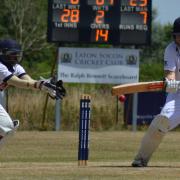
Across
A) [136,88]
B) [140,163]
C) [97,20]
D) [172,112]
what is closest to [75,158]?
[140,163]

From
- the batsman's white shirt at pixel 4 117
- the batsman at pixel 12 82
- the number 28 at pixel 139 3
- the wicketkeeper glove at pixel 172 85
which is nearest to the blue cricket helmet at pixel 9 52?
the batsman at pixel 12 82

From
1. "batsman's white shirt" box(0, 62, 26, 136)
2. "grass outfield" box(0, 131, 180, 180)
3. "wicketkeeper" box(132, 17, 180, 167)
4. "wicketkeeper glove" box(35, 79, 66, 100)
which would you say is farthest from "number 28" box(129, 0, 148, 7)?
"wicketkeeper glove" box(35, 79, 66, 100)

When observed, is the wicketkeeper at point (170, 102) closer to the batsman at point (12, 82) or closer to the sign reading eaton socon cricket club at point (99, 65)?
the batsman at point (12, 82)

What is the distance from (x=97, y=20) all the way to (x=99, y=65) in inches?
111

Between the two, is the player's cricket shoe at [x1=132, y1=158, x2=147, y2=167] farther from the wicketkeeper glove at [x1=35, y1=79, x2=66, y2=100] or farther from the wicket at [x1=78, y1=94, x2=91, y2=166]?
the wicketkeeper glove at [x1=35, y1=79, x2=66, y2=100]

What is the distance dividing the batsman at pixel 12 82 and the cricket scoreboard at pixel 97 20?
47.0ft

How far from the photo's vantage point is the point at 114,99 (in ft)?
99.1

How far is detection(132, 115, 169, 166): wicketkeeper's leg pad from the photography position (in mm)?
13261

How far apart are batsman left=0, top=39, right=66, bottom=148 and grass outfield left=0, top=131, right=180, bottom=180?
2.16 ft

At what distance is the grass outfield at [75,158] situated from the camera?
12.3 meters

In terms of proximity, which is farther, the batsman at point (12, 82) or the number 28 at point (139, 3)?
the number 28 at point (139, 3)

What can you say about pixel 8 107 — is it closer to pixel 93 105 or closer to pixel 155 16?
pixel 93 105

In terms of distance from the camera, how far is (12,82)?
12.4 m

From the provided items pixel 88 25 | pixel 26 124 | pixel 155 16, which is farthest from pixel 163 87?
pixel 155 16
